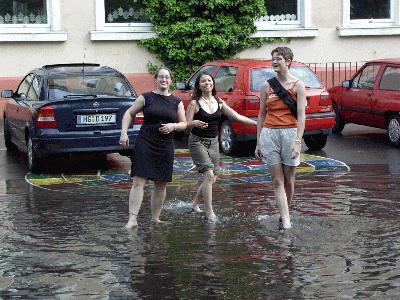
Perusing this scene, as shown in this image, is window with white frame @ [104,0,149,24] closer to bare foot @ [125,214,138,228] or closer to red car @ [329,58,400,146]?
red car @ [329,58,400,146]

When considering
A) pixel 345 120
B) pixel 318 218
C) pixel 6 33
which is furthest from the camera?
pixel 6 33

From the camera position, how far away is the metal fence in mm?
25391

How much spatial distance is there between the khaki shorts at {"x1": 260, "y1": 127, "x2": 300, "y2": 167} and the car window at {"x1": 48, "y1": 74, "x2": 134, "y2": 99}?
545 cm

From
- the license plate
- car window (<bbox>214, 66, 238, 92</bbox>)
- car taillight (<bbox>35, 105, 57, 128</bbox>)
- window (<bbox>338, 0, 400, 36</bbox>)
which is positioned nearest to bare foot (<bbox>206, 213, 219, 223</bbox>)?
the license plate

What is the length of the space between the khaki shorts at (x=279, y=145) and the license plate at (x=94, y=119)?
16.3ft

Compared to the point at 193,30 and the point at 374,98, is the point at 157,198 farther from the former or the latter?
the point at 193,30

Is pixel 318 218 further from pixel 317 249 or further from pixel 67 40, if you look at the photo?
pixel 67 40

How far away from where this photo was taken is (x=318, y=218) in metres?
10.9

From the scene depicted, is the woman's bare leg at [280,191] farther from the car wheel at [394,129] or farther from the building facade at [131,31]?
the building facade at [131,31]

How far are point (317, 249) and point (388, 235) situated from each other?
970mm

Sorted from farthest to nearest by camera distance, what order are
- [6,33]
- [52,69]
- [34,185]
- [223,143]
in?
[6,33] → [223,143] → [52,69] → [34,185]

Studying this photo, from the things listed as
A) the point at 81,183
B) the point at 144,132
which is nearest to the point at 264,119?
the point at 144,132

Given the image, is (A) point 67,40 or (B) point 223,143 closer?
(B) point 223,143

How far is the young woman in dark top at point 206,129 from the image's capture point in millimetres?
10852
